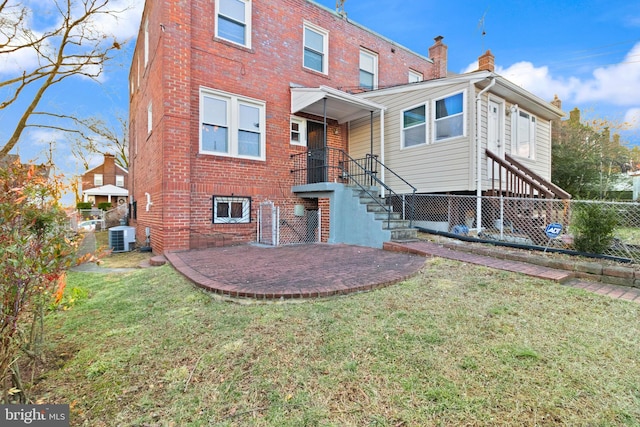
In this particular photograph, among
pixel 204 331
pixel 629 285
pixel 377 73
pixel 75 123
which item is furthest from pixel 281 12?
pixel 75 123

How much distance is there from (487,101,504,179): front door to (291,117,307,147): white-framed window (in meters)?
5.23

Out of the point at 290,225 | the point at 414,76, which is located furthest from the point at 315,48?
the point at 290,225

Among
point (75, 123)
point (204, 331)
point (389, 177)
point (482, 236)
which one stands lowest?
point (204, 331)

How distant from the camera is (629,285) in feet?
12.8

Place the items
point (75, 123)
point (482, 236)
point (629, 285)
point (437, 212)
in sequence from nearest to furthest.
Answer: point (629, 285) < point (482, 236) < point (437, 212) < point (75, 123)

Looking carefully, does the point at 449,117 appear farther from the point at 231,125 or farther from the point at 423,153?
the point at 231,125

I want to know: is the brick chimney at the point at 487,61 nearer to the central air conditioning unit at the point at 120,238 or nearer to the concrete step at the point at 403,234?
the concrete step at the point at 403,234

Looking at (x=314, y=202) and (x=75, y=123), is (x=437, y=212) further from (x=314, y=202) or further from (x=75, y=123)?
(x=75, y=123)

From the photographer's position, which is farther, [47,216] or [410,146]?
[410,146]

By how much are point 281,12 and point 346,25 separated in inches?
107

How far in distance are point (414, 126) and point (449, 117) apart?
1.08m

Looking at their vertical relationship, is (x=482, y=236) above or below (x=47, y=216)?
below
